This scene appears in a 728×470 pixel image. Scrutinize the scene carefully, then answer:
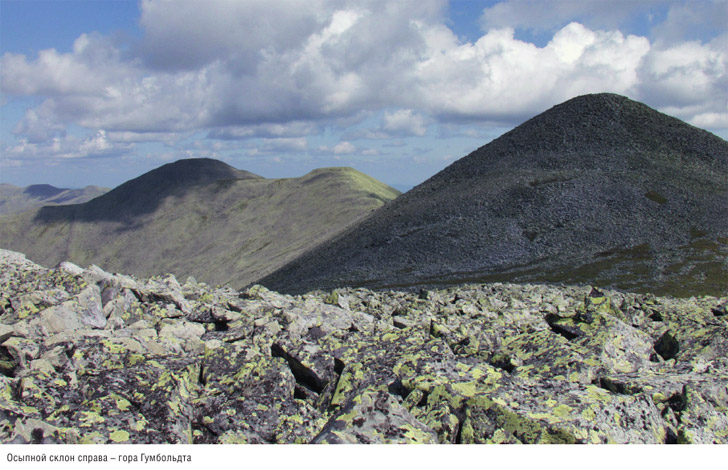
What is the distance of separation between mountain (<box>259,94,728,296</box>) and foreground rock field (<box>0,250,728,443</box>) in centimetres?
6197

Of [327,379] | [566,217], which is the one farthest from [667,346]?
[566,217]

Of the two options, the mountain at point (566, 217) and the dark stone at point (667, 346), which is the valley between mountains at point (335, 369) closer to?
the dark stone at point (667, 346)

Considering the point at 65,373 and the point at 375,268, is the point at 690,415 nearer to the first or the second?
the point at 65,373

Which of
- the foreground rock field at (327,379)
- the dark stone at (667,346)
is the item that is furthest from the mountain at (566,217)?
the foreground rock field at (327,379)

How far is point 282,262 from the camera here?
423 ft

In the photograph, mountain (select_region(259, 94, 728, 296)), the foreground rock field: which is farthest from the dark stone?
mountain (select_region(259, 94, 728, 296))

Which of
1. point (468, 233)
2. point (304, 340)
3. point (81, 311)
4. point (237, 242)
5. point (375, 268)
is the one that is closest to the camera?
point (304, 340)

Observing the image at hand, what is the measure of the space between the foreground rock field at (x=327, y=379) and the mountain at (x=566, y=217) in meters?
62.0

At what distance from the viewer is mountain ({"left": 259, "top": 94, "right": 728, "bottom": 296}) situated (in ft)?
264

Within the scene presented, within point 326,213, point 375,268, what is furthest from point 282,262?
point 326,213

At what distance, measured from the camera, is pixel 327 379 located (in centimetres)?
1155

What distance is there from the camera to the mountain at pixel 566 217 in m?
80.4

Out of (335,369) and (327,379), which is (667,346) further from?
Answer: (327,379)
